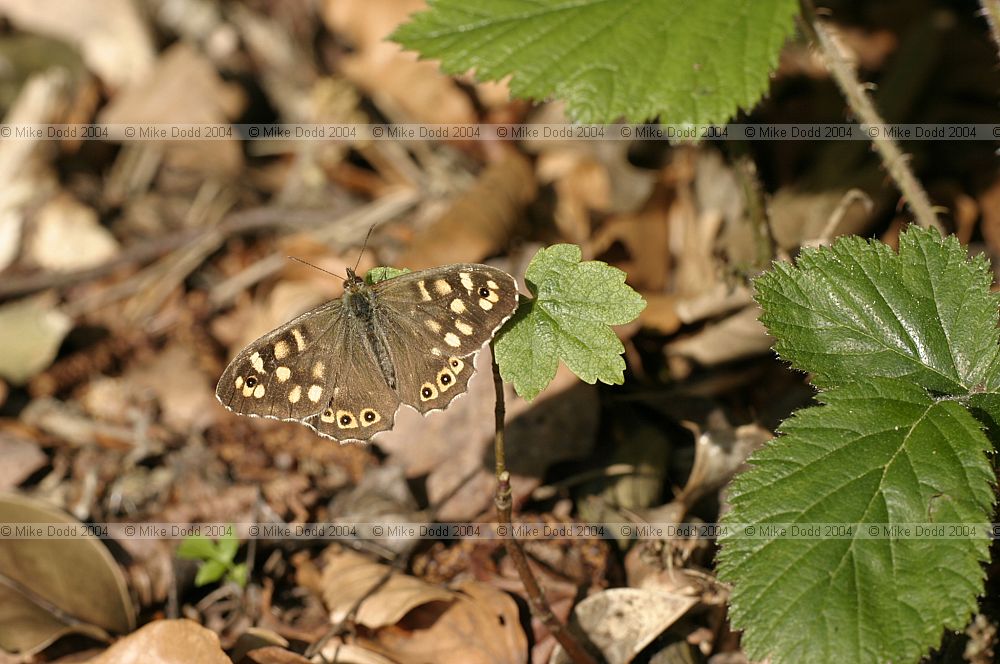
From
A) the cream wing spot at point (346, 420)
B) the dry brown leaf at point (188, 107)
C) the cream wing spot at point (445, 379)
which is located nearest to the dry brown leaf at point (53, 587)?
the cream wing spot at point (346, 420)

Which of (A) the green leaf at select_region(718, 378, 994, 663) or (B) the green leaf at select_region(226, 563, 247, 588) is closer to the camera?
(A) the green leaf at select_region(718, 378, 994, 663)

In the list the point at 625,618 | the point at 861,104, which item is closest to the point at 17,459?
the point at 625,618

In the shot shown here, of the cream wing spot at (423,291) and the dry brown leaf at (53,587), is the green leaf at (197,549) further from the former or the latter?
the cream wing spot at (423,291)

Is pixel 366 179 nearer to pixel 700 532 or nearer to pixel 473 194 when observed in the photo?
pixel 473 194

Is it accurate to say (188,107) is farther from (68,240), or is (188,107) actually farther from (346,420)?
(346,420)

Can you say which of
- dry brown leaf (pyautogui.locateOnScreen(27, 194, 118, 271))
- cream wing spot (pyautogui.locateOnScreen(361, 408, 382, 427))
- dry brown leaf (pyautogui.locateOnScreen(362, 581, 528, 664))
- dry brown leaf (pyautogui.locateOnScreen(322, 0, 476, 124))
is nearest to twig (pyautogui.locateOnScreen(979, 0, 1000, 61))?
cream wing spot (pyautogui.locateOnScreen(361, 408, 382, 427))

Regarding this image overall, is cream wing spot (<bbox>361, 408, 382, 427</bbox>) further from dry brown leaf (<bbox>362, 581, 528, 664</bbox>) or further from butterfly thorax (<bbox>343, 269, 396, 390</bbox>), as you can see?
dry brown leaf (<bbox>362, 581, 528, 664</bbox>)

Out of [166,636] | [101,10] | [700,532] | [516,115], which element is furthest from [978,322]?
[101,10]
